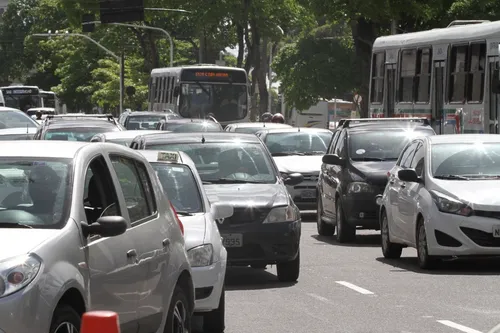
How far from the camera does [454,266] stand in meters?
16.9

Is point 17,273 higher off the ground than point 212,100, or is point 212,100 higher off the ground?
point 212,100

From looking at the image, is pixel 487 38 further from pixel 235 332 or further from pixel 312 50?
pixel 312 50

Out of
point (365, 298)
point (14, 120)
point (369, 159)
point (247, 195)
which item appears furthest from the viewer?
point (14, 120)

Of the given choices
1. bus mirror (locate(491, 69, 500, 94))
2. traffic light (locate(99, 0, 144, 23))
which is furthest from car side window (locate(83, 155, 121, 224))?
traffic light (locate(99, 0, 144, 23))

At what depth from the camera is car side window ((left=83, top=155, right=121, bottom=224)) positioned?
816 centimetres

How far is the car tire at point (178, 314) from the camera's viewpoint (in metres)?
8.98

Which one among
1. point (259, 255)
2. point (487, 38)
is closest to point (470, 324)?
point (259, 255)

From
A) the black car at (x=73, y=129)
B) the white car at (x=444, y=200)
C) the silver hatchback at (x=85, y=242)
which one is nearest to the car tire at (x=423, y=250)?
the white car at (x=444, y=200)

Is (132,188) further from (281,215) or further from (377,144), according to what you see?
(377,144)

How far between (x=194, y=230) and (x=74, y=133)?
1477 centimetres

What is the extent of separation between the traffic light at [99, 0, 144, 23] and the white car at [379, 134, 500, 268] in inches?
2139

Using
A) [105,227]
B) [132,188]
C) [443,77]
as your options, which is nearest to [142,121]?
[443,77]

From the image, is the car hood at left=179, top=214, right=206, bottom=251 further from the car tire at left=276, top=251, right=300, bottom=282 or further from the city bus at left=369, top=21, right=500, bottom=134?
the city bus at left=369, top=21, right=500, bottom=134

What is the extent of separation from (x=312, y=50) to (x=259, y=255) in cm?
4553
